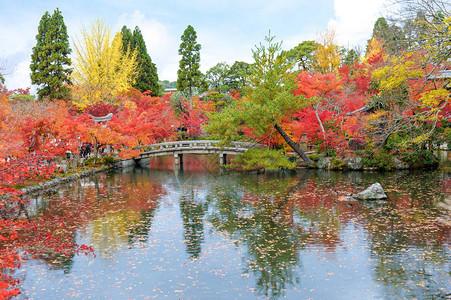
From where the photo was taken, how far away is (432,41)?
367 inches

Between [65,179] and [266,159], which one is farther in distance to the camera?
[266,159]

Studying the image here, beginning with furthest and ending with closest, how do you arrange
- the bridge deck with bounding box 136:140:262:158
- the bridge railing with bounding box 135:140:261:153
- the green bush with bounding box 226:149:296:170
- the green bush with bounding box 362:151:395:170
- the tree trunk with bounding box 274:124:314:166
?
the bridge deck with bounding box 136:140:262:158 < the bridge railing with bounding box 135:140:261:153 < the tree trunk with bounding box 274:124:314:166 < the green bush with bounding box 226:149:296:170 < the green bush with bounding box 362:151:395:170

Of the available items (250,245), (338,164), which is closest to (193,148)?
(338,164)

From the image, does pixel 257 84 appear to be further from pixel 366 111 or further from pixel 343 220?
pixel 343 220

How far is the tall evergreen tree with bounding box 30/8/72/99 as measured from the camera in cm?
2802

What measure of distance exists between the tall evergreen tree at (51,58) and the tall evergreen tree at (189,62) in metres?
12.2

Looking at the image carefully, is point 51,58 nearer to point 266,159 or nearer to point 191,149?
point 191,149

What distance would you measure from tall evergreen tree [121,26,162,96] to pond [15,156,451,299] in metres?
22.1

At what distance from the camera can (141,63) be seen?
124 feet

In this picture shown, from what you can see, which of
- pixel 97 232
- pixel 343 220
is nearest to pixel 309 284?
pixel 343 220

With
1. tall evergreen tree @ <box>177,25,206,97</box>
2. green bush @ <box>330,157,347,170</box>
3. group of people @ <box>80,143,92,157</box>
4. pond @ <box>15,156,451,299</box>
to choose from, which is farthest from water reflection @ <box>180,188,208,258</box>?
tall evergreen tree @ <box>177,25,206,97</box>

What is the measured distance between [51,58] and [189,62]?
46.4ft

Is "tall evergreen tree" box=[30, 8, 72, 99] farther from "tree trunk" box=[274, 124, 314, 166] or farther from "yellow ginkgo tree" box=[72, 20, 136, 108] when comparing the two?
"tree trunk" box=[274, 124, 314, 166]

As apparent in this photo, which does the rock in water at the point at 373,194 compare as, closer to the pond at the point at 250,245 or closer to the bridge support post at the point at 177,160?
the pond at the point at 250,245
